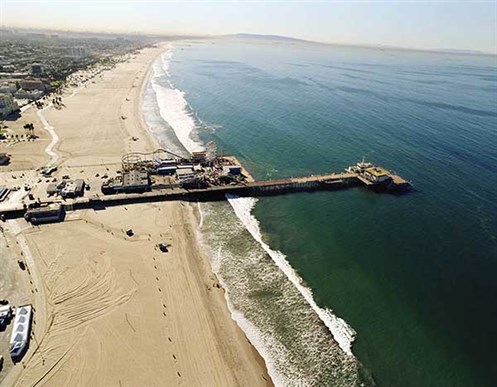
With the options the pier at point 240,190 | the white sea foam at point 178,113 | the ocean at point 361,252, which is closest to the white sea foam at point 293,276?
the ocean at point 361,252

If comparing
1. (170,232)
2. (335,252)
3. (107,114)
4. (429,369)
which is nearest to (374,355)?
(429,369)

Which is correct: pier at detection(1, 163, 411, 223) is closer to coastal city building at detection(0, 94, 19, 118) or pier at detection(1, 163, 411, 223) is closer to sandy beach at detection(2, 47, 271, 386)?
sandy beach at detection(2, 47, 271, 386)

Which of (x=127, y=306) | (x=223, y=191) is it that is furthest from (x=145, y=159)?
(x=127, y=306)

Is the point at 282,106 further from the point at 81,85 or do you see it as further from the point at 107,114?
the point at 81,85

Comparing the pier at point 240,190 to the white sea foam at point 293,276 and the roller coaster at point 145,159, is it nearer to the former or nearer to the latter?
the white sea foam at point 293,276

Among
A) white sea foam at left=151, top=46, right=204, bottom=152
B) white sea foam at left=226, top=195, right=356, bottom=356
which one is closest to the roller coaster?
white sea foam at left=151, top=46, right=204, bottom=152

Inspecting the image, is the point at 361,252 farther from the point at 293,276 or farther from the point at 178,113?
the point at 178,113
